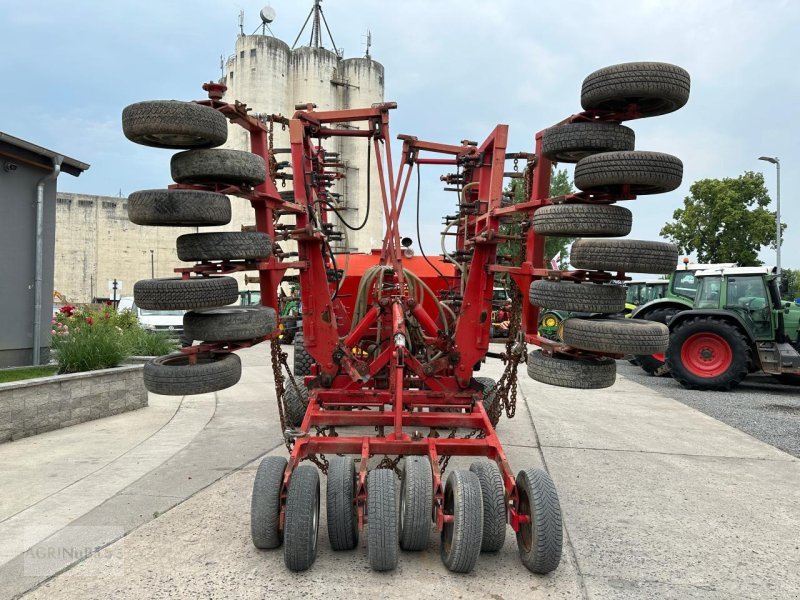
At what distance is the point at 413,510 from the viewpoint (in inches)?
127

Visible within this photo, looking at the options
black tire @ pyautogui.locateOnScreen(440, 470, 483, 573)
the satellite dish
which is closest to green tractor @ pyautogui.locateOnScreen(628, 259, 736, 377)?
black tire @ pyautogui.locateOnScreen(440, 470, 483, 573)

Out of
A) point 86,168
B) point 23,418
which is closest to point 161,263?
point 86,168

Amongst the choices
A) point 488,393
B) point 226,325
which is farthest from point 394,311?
point 488,393

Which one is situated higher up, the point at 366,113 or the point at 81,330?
the point at 366,113

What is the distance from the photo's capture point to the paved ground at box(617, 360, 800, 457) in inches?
282

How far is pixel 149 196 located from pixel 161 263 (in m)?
41.6

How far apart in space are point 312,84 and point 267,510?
32.8 meters

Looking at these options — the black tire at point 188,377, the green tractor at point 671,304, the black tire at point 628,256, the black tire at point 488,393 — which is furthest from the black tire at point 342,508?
the green tractor at point 671,304

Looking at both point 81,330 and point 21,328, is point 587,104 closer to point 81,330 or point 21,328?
point 81,330

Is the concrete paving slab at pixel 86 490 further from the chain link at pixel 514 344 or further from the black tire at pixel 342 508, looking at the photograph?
the chain link at pixel 514 344

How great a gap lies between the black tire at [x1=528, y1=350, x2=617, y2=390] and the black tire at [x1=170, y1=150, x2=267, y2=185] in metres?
2.34

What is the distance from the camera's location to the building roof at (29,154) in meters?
7.83

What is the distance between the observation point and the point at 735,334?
10.3 m

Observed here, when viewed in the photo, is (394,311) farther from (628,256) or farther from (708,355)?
(708,355)
